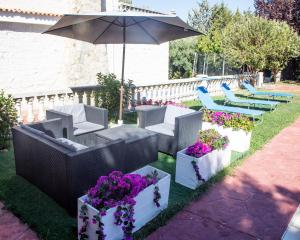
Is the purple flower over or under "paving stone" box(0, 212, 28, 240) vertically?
over

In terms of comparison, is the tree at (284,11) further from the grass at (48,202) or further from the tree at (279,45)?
the grass at (48,202)

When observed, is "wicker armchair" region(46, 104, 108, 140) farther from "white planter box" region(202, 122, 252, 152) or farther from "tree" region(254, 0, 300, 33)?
"tree" region(254, 0, 300, 33)

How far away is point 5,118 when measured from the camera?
6.13 m

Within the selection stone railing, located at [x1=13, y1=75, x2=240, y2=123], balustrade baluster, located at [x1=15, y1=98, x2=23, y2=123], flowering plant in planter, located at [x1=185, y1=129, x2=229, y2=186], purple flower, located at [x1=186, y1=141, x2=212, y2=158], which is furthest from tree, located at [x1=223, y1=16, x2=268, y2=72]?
balustrade baluster, located at [x1=15, y1=98, x2=23, y2=123]

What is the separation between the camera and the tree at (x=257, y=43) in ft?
54.9

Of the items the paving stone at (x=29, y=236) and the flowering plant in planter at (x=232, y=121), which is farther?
the flowering plant in planter at (x=232, y=121)

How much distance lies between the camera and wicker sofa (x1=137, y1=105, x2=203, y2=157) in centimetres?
591

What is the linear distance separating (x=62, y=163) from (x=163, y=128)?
3229mm

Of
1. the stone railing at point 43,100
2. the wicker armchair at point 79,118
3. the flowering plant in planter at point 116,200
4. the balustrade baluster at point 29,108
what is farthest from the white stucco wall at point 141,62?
the flowering plant in planter at point 116,200

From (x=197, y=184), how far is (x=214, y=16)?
34020mm

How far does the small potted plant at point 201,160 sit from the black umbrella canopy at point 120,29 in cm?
226

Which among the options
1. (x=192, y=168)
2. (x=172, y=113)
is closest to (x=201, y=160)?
(x=192, y=168)

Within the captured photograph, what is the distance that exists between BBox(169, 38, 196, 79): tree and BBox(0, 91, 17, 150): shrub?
16894mm

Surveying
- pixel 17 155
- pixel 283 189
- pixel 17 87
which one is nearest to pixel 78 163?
pixel 17 155
